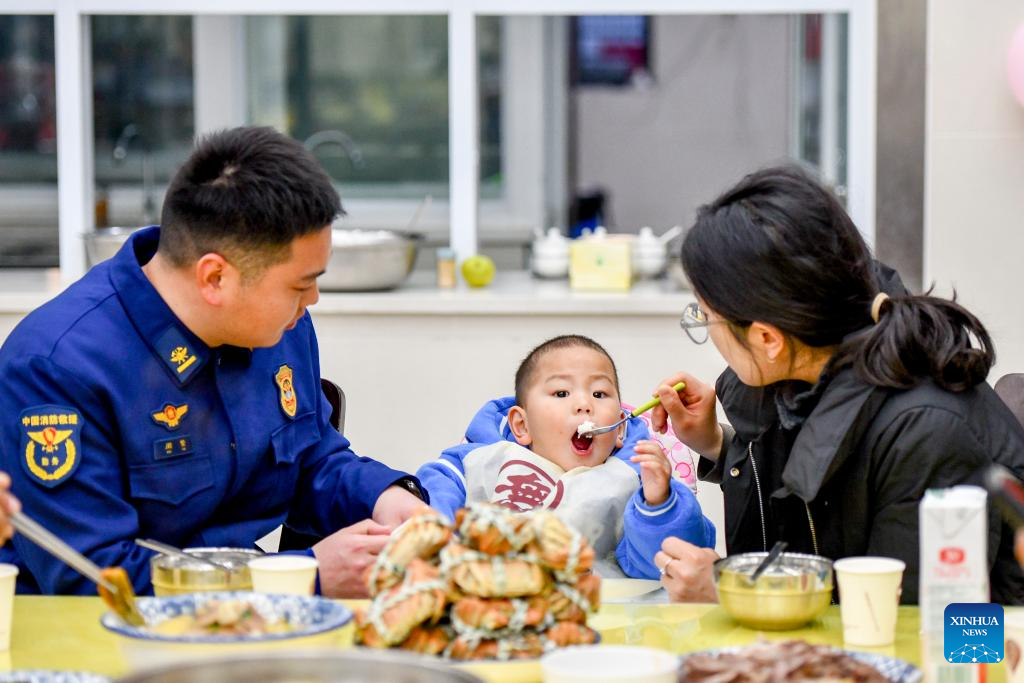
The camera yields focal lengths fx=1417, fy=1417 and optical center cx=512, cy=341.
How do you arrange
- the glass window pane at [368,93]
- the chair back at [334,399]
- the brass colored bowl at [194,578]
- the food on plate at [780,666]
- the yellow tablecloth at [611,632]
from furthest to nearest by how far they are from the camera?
the glass window pane at [368,93], the chair back at [334,399], the brass colored bowl at [194,578], the yellow tablecloth at [611,632], the food on plate at [780,666]

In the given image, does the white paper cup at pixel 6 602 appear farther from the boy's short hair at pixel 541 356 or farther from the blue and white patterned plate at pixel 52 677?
the boy's short hair at pixel 541 356

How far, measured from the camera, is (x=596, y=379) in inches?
101

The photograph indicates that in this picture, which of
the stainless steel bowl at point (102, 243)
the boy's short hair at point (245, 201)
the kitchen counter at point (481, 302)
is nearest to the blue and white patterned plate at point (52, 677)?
the boy's short hair at point (245, 201)

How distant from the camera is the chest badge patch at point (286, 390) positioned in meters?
2.30

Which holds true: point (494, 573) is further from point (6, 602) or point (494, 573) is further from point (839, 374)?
point (839, 374)

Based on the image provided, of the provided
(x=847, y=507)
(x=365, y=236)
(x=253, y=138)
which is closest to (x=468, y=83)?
(x=365, y=236)

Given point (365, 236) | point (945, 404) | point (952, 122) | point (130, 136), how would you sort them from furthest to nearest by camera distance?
point (130, 136)
point (365, 236)
point (952, 122)
point (945, 404)

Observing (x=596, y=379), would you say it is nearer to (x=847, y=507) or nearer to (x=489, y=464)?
(x=489, y=464)

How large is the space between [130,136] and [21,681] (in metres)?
4.75

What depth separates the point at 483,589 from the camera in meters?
1.42

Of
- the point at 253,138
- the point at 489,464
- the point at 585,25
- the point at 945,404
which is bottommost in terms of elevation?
the point at 489,464

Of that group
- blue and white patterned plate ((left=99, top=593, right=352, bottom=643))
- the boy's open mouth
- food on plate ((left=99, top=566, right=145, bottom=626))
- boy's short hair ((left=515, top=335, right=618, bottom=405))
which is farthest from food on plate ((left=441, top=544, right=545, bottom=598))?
boy's short hair ((left=515, top=335, right=618, bottom=405))

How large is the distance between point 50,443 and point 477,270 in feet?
6.88

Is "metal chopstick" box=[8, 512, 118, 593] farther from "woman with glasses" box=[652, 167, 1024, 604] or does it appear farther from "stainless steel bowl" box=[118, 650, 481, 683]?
"woman with glasses" box=[652, 167, 1024, 604]
